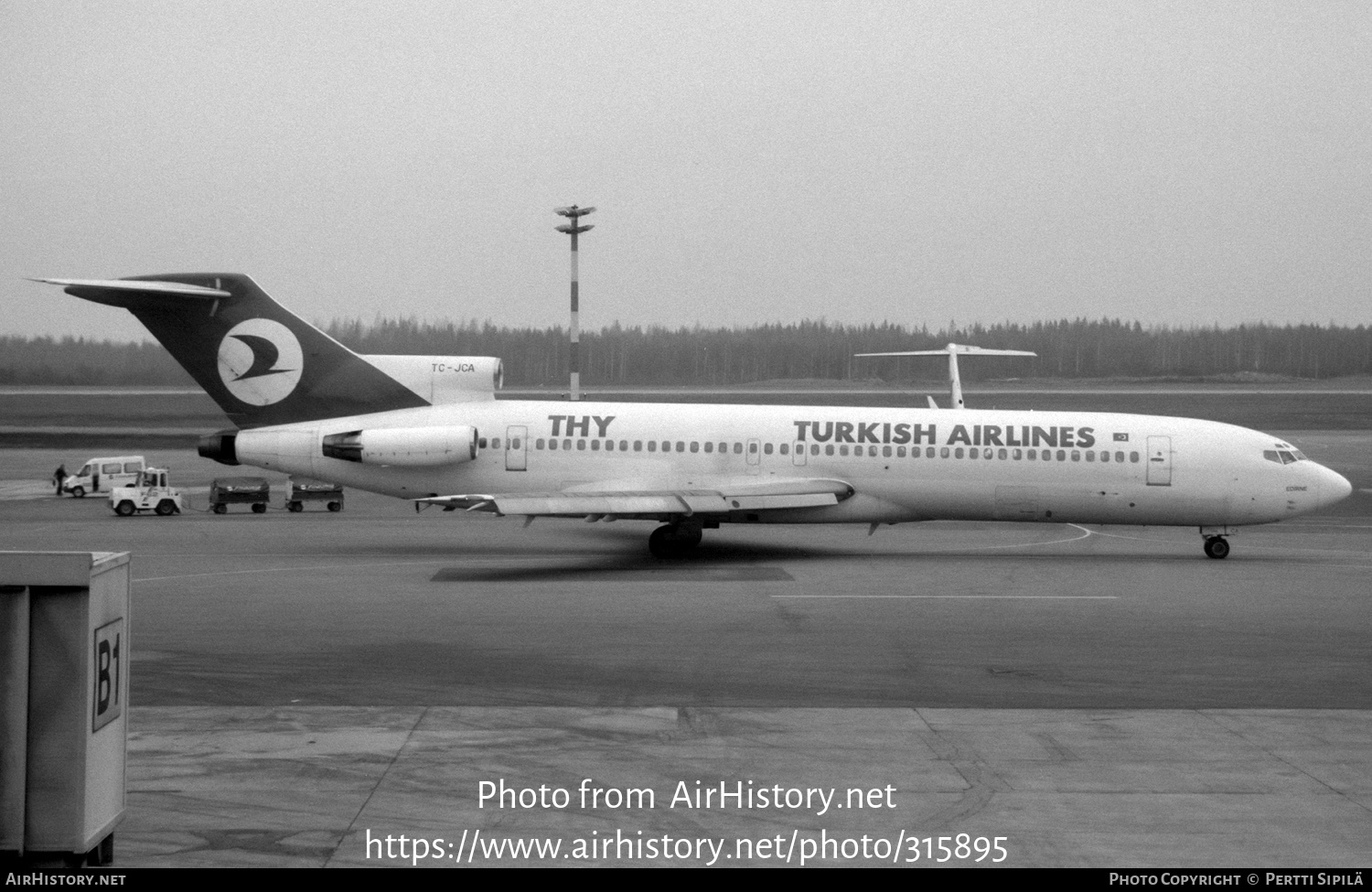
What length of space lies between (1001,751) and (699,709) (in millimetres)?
3344

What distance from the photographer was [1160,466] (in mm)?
28016

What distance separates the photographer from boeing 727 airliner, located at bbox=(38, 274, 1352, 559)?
28.0m

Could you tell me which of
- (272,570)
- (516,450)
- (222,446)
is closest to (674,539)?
(516,450)

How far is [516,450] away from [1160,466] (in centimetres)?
1406

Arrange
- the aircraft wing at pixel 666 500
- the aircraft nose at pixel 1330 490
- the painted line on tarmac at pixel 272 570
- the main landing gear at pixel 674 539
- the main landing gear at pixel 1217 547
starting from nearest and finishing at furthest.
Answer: the painted line on tarmac at pixel 272 570 < the aircraft wing at pixel 666 500 < the main landing gear at pixel 674 539 < the aircraft nose at pixel 1330 490 < the main landing gear at pixel 1217 547

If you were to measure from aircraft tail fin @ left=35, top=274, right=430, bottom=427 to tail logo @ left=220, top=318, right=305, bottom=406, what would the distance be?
0.02 metres

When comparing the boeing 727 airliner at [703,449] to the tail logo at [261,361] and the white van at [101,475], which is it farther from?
the white van at [101,475]

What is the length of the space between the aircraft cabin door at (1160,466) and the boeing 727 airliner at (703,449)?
40 mm

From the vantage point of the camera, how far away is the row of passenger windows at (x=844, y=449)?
2800 cm

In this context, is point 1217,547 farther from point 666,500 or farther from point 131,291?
point 131,291

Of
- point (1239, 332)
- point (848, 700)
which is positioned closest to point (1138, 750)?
point (848, 700)

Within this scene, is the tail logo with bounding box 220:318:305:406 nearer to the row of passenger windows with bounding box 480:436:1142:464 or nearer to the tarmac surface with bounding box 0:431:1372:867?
the tarmac surface with bounding box 0:431:1372:867

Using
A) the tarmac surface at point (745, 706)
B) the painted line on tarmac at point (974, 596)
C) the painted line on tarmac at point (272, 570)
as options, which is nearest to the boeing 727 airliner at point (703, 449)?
the tarmac surface at point (745, 706)

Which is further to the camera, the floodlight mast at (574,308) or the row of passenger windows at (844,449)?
the floodlight mast at (574,308)
